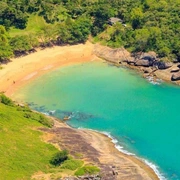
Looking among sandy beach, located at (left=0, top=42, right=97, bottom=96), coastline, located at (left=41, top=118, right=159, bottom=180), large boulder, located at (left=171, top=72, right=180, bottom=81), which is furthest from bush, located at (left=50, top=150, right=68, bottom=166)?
large boulder, located at (left=171, top=72, right=180, bottom=81)

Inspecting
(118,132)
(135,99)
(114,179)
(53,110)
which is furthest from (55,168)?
(135,99)

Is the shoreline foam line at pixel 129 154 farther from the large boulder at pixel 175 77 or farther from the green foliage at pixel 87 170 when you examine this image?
the large boulder at pixel 175 77

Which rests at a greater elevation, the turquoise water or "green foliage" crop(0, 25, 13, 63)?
"green foliage" crop(0, 25, 13, 63)

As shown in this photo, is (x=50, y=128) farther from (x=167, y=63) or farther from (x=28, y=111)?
(x=167, y=63)

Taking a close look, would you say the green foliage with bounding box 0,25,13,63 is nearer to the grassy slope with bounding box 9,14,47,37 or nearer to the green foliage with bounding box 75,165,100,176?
the grassy slope with bounding box 9,14,47,37

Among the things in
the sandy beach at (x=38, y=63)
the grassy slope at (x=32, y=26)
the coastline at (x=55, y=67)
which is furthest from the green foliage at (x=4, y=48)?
the grassy slope at (x=32, y=26)
